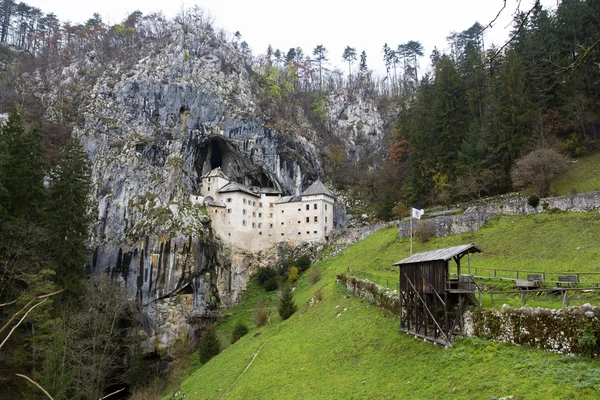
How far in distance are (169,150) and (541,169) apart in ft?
142

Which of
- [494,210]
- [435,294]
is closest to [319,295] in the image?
[435,294]

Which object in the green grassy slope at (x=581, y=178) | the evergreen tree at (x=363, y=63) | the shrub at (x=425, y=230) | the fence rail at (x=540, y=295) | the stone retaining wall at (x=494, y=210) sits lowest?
the fence rail at (x=540, y=295)

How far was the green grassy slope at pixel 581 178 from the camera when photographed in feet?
118

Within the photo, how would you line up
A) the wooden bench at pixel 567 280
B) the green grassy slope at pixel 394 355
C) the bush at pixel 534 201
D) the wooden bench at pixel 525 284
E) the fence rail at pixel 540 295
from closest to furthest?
1. the green grassy slope at pixel 394 355
2. the fence rail at pixel 540 295
3. the wooden bench at pixel 567 280
4. the wooden bench at pixel 525 284
5. the bush at pixel 534 201

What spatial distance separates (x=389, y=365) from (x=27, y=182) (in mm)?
27137

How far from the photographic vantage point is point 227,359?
97.8 ft

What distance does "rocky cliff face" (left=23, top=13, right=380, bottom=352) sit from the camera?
49469 millimetres

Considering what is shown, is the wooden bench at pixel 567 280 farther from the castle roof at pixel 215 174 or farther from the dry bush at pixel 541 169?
the castle roof at pixel 215 174

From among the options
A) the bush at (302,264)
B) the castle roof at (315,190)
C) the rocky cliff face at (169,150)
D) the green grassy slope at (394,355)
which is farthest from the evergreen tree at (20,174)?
the castle roof at (315,190)

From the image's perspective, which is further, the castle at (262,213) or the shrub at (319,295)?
the castle at (262,213)

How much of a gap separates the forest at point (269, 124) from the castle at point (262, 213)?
8.47 metres

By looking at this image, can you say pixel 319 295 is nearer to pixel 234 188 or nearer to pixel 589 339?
pixel 589 339

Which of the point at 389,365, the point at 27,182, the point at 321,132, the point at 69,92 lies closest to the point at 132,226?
the point at 27,182

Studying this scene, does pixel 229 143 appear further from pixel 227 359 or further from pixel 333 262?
pixel 227 359
